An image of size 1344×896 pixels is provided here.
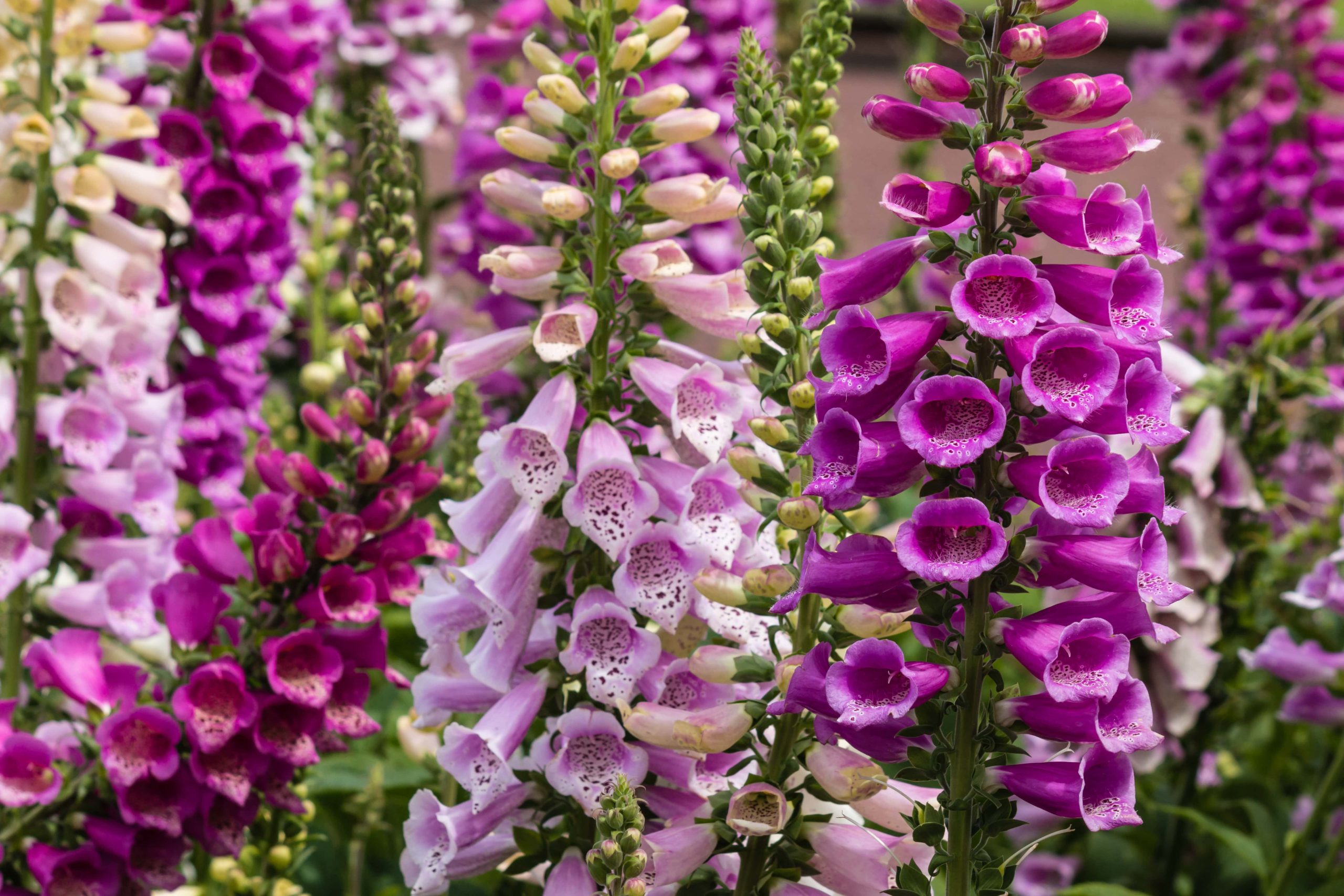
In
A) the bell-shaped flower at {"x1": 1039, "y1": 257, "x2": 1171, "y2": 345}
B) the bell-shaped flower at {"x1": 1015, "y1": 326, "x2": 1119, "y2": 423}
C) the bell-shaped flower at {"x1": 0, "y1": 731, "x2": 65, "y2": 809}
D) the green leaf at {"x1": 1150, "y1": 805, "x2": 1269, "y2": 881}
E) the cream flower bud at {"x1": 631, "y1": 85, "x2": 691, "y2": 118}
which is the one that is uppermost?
the cream flower bud at {"x1": 631, "y1": 85, "x2": 691, "y2": 118}

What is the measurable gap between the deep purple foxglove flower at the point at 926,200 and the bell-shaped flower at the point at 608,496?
35 centimetres

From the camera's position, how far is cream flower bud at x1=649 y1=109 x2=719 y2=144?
56.2 inches

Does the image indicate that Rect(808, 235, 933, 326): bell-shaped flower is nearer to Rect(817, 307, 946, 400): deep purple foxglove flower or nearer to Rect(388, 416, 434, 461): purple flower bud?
Rect(817, 307, 946, 400): deep purple foxglove flower

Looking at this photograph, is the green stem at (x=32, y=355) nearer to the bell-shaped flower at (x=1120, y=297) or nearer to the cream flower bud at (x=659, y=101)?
the cream flower bud at (x=659, y=101)

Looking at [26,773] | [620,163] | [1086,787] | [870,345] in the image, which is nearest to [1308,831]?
[1086,787]

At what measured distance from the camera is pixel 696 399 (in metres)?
1.37

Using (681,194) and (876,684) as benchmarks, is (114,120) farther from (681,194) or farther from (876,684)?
(876,684)

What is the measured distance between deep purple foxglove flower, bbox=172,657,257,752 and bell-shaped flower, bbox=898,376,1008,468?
85 centimetres

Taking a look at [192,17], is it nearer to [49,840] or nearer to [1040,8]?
[49,840]

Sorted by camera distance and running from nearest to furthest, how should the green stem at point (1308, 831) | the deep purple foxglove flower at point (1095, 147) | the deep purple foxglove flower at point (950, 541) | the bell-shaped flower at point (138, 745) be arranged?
the deep purple foxglove flower at point (950, 541), the deep purple foxglove flower at point (1095, 147), the bell-shaped flower at point (138, 745), the green stem at point (1308, 831)

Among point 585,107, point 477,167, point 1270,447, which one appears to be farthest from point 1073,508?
point 477,167

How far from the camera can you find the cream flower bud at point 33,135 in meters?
1.77

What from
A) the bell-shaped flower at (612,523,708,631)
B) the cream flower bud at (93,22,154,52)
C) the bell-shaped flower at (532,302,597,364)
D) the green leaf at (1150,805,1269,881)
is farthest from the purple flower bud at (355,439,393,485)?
the green leaf at (1150,805,1269,881)

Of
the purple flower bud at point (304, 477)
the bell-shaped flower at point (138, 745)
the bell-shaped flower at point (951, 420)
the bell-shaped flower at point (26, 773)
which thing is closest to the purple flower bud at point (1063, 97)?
the bell-shaped flower at point (951, 420)
